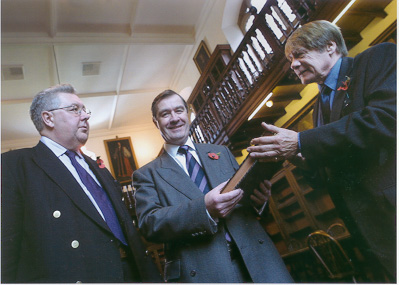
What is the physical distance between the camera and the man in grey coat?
4.99 feet

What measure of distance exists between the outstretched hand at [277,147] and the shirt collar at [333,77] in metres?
0.42

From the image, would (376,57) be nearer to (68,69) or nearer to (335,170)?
(335,170)

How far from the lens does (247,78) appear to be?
5.26 m

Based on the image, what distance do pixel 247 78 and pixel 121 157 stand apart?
800 centimetres

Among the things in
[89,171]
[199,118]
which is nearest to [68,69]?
[199,118]

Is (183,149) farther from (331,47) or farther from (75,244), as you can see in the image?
(331,47)

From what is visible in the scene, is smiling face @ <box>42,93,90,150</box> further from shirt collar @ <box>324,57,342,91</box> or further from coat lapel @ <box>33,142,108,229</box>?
shirt collar @ <box>324,57,342,91</box>

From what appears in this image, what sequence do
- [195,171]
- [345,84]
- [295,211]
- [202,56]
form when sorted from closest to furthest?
[345,84] → [195,171] → [295,211] → [202,56]

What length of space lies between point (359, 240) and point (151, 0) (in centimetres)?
726

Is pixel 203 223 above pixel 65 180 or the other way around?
the other way around

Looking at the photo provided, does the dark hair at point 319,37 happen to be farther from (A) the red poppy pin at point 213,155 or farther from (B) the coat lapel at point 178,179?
(B) the coat lapel at point 178,179

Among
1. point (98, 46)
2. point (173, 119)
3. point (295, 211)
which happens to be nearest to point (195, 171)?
point (173, 119)

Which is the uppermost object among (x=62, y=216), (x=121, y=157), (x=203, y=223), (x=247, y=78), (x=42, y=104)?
(x=121, y=157)

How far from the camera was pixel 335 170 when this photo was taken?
160cm
